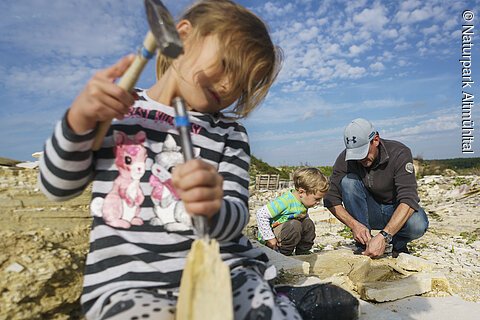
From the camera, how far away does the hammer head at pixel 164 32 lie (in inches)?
42.2

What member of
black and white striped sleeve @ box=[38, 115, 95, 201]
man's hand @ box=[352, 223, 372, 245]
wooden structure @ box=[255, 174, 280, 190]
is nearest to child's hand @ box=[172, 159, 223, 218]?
black and white striped sleeve @ box=[38, 115, 95, 201]

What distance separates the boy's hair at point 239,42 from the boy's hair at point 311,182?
307cm

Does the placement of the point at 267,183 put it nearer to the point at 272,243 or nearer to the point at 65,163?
the point at 272,243

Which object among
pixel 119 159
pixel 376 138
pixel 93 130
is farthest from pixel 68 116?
pixel 376 138

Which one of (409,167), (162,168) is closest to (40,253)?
(162,168)

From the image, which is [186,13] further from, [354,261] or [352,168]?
[352,168]

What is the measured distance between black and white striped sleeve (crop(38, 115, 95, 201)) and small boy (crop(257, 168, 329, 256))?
3206 mm

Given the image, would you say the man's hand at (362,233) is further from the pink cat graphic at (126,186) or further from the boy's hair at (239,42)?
the pink cat graphic at (126,186)

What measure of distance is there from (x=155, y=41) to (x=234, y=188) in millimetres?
719

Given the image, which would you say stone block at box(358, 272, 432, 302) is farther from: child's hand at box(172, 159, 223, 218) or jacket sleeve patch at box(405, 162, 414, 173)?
child's hand at box(172, 159, 223, 218)

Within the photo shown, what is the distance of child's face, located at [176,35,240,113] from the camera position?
155cm

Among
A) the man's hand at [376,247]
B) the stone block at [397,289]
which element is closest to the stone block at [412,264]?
the man's hand at [376,247]

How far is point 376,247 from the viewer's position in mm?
3752

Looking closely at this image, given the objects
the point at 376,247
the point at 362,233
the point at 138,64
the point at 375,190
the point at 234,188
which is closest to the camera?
the point at 138,64
